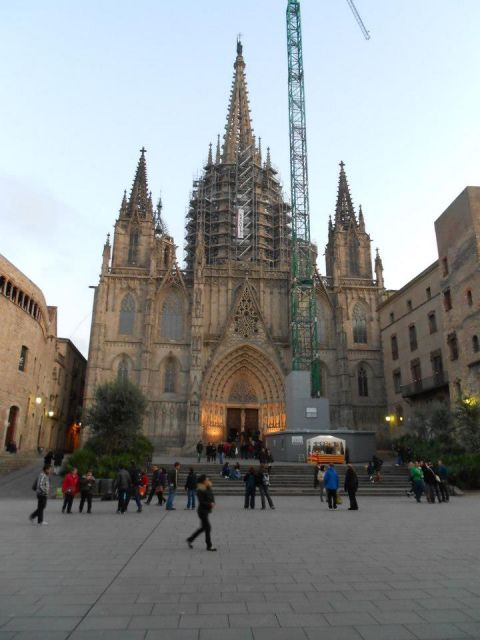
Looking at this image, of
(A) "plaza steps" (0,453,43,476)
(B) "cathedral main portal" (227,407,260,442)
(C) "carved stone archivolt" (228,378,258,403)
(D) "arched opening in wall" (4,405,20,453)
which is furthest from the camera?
(C) "carved stone archivolt" (228,378,258,403)

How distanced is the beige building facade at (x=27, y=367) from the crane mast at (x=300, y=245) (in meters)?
19.6

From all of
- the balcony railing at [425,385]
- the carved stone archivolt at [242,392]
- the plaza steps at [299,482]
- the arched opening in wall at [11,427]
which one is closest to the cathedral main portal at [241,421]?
the carved stone archivolt at [242,392]

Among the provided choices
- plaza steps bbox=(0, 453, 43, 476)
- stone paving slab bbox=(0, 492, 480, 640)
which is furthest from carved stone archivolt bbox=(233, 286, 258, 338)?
stone paving slab bbox=(0, 492, 480, 640)

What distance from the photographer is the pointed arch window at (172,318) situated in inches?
1586

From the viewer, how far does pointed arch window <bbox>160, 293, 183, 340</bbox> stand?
40281 mm

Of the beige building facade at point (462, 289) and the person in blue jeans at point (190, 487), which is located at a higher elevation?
the beige building facade at point (462, 289)

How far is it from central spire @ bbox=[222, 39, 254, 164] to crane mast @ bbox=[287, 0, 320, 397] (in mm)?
13344

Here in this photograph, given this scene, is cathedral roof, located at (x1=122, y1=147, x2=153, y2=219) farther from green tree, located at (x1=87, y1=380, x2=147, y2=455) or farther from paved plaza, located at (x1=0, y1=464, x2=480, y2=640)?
paved plaza, located at (x1=0, y1=464, x2=480, y2=640)

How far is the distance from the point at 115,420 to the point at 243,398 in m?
18.8

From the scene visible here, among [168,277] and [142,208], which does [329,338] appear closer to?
[168,277]

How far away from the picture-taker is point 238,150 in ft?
185

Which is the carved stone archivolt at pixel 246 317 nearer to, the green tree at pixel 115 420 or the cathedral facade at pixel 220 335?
the cathedral facade at pixel 220 335

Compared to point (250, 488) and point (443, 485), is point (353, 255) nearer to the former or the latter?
point (443, 485)

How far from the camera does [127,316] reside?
131ft
